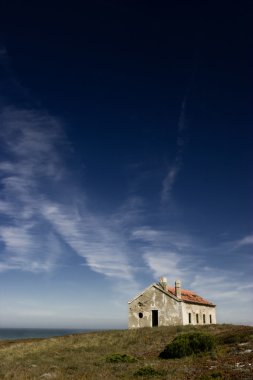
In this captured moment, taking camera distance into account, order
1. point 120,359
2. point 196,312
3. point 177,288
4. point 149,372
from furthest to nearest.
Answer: point 196,312 < point 177,288 < point 120,359 < point 149,372

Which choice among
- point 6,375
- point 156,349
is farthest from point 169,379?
point 156,349

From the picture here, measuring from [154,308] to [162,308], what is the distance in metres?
1.21

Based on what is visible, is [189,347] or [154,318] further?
[154,318]

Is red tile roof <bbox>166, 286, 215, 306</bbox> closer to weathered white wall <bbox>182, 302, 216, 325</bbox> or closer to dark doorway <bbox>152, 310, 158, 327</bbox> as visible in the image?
weathered white wall <bbox>182, 302, 216, 325</bbox>

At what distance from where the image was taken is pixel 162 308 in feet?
161

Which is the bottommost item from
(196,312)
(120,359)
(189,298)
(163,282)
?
(120,359)

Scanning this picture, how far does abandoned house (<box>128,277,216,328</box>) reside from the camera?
48.2 meters

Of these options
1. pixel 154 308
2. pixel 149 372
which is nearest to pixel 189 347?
pixel 149 372

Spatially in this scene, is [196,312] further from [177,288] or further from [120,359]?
[120,359]

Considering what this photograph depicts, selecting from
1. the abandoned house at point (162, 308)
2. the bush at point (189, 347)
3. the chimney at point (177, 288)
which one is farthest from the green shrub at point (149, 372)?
the chimney at point (177, 288)

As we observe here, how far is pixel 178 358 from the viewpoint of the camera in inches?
841

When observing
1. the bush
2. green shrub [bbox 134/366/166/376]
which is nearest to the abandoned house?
the bush

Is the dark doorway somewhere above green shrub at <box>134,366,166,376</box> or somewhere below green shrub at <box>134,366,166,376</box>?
→ above

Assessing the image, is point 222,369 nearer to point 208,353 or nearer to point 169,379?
point 169,379
